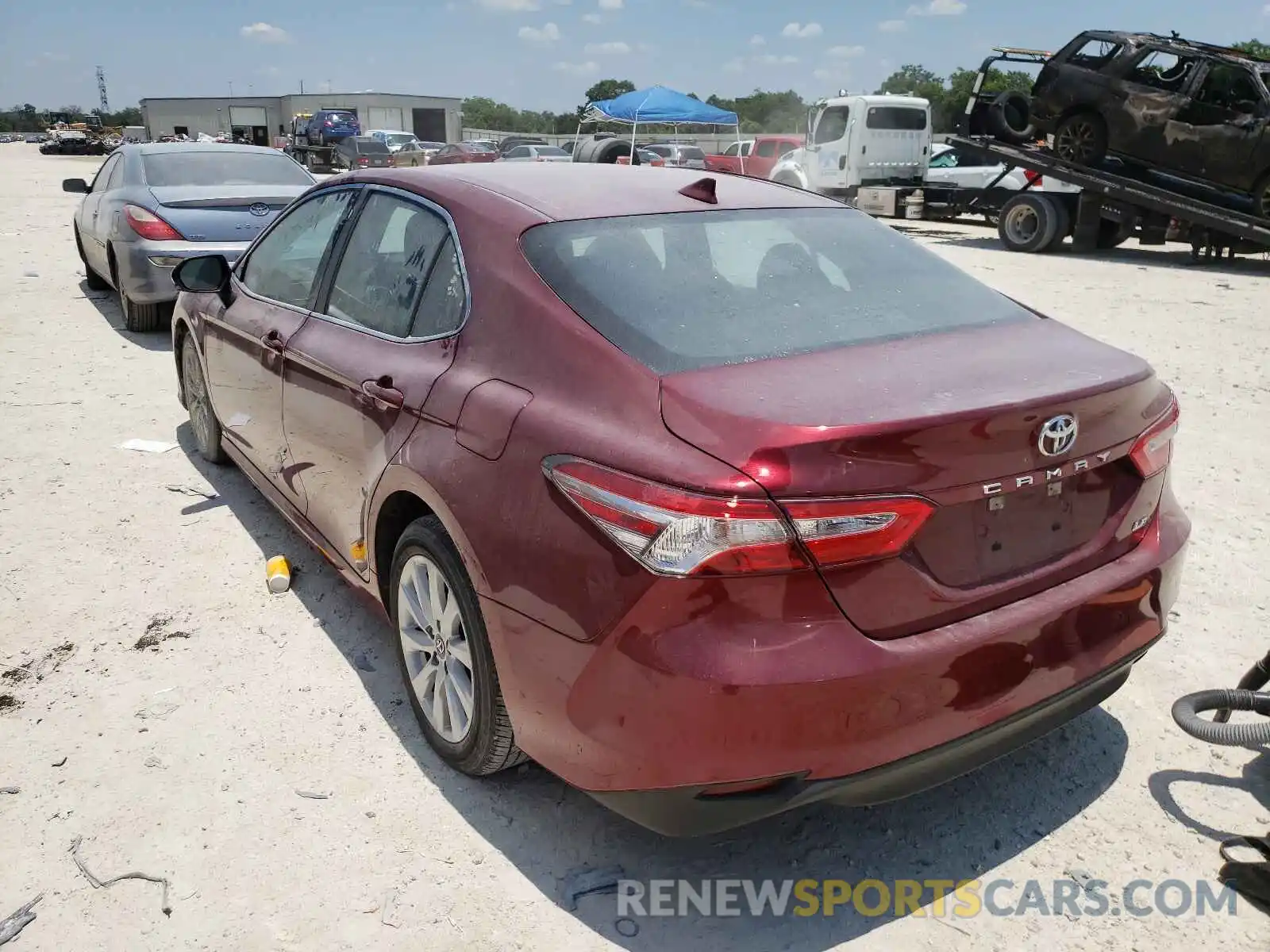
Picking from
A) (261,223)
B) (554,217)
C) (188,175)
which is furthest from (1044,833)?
(188,175)

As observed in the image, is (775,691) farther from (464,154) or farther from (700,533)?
(464,154)

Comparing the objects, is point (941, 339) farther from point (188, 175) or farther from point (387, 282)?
point (188, 175)

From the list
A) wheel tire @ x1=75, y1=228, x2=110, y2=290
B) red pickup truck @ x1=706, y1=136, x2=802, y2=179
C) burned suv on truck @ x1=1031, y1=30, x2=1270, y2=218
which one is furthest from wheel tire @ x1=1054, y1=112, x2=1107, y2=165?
wheel tire @ x1=75, y1=228, x2=110, y2=290

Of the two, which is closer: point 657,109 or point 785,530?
point 785,530

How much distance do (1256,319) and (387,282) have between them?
377 inches

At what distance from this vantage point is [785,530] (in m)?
1.96

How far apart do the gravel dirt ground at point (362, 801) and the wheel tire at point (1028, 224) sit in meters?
11.7

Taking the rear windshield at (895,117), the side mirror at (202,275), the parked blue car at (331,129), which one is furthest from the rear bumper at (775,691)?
the parked blue car at (331,129)

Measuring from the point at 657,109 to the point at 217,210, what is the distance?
804 inches

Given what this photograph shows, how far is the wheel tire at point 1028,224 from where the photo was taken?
603 inches

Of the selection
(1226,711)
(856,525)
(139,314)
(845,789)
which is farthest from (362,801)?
(139,314)

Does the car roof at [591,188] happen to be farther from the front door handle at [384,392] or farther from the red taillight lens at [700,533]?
the red taillight lens at [700,533]

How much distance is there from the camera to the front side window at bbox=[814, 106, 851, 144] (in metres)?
19.7

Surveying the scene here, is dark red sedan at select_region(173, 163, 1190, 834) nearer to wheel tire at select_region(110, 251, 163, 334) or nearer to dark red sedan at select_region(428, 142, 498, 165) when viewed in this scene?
wheel tire at select_region(110, 251, 163, 334)
